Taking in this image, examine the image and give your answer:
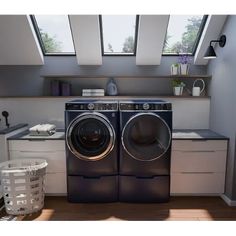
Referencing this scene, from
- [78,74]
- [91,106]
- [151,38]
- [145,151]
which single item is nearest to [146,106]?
[145,151]

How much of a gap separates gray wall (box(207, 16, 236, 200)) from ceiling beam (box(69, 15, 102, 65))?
1583 millimetres

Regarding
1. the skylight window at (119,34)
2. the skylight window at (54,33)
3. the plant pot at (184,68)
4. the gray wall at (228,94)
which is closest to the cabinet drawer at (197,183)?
the gray wall at (228,94)

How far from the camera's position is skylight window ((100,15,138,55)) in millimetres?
3045

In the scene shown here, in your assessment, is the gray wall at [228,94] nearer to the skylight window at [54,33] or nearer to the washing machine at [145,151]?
the washing machine at [145,151]

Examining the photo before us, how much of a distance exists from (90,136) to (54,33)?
1.66 m

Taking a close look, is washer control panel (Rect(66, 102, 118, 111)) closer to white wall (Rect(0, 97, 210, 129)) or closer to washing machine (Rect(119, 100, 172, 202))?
washing machine (Rect(119, 100, 172, 202))

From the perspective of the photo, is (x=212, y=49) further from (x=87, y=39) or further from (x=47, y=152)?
(x=47, y=152)

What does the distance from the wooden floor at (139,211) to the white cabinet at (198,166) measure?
16 cm

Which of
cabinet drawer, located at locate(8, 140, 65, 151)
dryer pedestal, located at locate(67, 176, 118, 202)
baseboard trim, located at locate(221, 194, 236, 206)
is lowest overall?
baseboard trim, located at locate(221, 194, 236, 206)

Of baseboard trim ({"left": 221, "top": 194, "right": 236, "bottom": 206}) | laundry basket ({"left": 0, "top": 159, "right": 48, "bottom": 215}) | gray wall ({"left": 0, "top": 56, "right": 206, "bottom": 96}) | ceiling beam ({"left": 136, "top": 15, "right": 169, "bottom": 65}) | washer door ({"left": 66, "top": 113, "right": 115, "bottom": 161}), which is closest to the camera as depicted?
laundry basket ({"left": 0, "top": 159, "right": 48, "bottom": 215})

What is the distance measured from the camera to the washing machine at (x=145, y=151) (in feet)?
8.21

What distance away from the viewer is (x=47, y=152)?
271cm

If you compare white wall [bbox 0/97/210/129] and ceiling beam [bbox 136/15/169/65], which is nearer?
ceiling beam [bbox 136/15/169/65]

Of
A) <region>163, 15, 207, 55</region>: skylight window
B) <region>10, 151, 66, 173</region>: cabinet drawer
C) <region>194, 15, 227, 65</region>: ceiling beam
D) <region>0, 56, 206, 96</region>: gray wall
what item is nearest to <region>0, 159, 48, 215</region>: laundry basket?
<region>10, 151, 66, 173</region>: cabinet drawer
